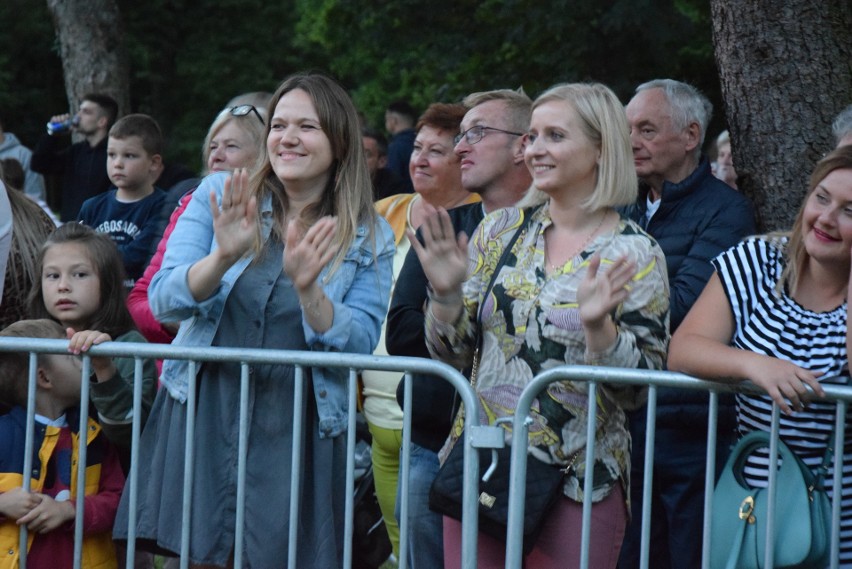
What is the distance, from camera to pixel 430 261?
3.79m

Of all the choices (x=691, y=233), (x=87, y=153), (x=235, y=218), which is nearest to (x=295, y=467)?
(x=235, y=218)

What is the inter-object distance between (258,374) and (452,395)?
746 mm

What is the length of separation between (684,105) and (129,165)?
11.1ft

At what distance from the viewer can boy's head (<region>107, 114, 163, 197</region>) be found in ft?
24.4

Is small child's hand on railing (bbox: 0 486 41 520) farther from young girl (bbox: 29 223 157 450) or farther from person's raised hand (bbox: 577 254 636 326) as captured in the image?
person's raised hand (bbox: 577 254 636 326)

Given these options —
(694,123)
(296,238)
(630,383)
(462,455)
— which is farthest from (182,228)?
(694,123)

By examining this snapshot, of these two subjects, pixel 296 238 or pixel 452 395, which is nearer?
pixel 296 238

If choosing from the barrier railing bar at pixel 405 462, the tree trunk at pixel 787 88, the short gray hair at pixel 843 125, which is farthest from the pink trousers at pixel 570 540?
the tree trunk at pixel 787 88

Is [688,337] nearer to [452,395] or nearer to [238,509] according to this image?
[452,395]

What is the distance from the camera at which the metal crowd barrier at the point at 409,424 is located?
371cm

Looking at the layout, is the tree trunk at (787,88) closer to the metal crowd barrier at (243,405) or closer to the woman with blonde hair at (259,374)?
the woman with blonde hair at (259,374)

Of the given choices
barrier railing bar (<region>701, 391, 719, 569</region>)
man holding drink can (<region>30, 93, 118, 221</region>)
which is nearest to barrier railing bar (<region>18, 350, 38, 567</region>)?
barrier railing bar (<region>701, 391, 719, 569</region>)

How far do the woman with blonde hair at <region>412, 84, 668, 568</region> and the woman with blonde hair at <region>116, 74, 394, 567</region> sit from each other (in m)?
0.37

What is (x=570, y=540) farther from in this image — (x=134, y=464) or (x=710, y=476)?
(x=134, y=464)
